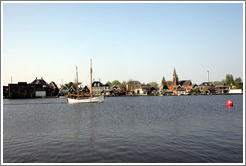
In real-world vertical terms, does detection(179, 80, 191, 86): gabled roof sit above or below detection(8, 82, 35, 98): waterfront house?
above

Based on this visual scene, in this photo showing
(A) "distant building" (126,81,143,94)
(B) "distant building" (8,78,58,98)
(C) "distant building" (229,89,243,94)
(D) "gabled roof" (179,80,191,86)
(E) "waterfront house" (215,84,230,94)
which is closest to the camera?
(B) "distant building" (8,78,58,98)

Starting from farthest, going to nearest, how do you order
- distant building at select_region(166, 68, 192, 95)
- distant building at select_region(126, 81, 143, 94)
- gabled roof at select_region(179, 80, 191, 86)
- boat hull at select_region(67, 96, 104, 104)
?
distant building at select_region(126, 81, 143, 94), gabled roof at select_region(179, 80, 191, 86), distant building at select_region(166, 68, 192, 95), boat hull at select_region(67, 96, 104, 104)

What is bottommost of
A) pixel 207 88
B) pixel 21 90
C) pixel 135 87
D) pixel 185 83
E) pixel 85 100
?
pixel 85 100

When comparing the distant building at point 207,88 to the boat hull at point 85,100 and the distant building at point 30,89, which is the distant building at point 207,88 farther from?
the distant building at point 30,89

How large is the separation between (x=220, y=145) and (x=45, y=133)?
16710mm

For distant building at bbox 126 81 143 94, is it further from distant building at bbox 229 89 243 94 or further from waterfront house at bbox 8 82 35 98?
waterfront house at bbox 8 82 35 98

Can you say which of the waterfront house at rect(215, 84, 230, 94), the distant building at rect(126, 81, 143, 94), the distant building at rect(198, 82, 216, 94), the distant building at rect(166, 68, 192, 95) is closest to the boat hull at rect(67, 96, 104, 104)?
the distant building at rect(126, 81, 143, 94)

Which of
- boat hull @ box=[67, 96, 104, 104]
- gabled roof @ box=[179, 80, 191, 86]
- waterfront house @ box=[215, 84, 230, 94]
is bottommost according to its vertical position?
boat hull @ box=[67, 96, 104, 104]

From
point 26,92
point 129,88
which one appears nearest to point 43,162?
point 26,92

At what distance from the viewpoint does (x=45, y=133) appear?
20656mm

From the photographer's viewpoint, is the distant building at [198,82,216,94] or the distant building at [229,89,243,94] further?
the distant building at [198,82,216,94]

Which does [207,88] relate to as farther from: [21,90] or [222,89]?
[21,90]

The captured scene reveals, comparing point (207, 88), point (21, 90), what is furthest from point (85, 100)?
point (207, 88)

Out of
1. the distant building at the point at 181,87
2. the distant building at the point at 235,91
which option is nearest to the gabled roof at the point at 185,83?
the distant building at the point at 181,87
